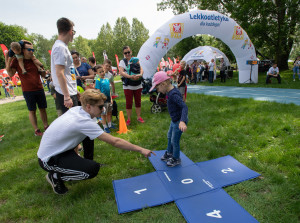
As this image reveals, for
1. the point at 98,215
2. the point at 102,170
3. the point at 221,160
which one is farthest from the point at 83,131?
the point at 221,160

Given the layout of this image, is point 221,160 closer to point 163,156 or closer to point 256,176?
point 256,176

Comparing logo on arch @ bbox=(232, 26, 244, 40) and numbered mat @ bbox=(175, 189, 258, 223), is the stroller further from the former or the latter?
logo on arch @ bbox=(232, 26, 244, 40)

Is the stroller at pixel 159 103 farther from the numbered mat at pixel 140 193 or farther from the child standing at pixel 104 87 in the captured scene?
the numbered mat at pixel 140 193

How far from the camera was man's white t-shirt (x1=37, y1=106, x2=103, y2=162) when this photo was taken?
2.09 metres

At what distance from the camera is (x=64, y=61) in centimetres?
287

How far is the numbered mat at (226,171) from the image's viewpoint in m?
2.66

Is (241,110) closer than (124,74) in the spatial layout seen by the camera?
No

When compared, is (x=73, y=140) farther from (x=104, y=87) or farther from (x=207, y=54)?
(x=207, y=54)

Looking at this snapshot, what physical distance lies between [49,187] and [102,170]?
827mm

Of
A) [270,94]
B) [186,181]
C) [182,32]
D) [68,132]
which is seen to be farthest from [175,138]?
[182,32]

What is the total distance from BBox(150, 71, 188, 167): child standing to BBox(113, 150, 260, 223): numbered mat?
0.19 m

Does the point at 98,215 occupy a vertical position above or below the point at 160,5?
below

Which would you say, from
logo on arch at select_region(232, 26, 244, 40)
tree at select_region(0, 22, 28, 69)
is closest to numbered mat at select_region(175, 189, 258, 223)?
logo on arch at select_region(232, 26, 244, 40)

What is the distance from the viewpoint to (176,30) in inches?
386
